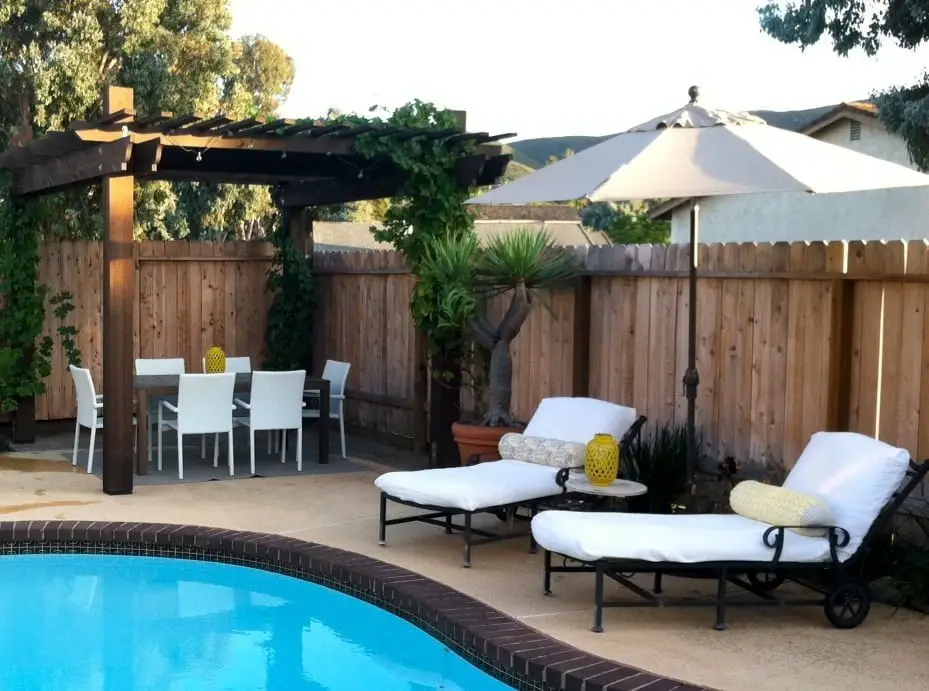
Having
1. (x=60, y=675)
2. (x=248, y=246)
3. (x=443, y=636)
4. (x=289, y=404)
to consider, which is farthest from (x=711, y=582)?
(x=248, y=246)

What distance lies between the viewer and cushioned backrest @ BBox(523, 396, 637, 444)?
7012mm

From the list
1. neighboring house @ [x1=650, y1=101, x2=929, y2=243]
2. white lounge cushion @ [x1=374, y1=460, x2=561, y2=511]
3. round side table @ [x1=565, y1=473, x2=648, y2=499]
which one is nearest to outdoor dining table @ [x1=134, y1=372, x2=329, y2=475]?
white lounge cushion @ [x1=374, y1=460, x2=561, y2=511]

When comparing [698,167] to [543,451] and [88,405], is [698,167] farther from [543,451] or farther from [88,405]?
[88,405]

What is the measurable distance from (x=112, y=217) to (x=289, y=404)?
2.03m

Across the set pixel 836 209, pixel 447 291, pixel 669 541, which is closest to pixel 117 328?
pixel 447 291

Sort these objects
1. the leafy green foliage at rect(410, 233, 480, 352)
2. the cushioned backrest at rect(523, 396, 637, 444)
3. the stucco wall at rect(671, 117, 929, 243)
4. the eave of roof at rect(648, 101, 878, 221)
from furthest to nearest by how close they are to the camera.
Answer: the eave of roof at rect(648, 101, 878, 221) → the stucco wall at rect(671, 117, 929, 243) → the leafy green foliage at rect(410, 233, 480, 352) → the cushioned backrest at rect(523, 396, 637, 444)

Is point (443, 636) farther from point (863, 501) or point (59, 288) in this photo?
point (59, 288)

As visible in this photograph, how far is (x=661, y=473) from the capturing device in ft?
23.5

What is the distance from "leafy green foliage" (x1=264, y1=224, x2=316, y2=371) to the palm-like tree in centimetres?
341

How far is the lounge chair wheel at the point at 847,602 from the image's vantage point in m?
5.30

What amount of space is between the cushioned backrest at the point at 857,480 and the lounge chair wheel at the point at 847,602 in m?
0.18

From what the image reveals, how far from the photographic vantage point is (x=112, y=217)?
838 centimetres

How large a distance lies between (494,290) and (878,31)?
14.7m

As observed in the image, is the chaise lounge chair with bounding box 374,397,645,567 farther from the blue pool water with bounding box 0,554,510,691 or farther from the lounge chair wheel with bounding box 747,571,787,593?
the lounge chair wheel with bounding box 747,571,787,593
